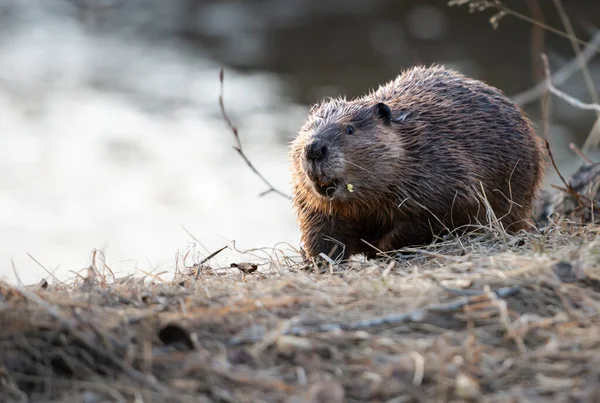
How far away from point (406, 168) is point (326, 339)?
189 centimetres

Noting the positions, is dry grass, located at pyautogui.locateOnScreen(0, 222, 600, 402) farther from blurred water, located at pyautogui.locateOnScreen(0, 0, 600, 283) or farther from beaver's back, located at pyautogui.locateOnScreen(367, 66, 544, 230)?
blurred water, located at pyautogui.locateOnScreen(0, 0, 600, 283)

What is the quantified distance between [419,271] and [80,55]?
12365 millimetres

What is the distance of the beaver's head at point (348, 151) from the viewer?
14.3ft

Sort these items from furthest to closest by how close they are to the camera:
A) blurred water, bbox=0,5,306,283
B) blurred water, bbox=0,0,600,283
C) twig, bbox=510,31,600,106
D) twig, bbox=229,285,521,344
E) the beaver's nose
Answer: blurred water, bbox=0,0,600,283
blurred water, bbox=0,5,306,283
twig, bbox=510,31,600,106
the beaver's nose
twig, bbox=229,285,521,344

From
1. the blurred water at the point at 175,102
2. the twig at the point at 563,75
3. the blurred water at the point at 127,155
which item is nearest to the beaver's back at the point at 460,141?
the twig at the point at 563,75

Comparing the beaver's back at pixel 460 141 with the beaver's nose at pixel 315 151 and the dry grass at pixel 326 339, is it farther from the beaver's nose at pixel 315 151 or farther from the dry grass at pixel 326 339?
the dry grass at pixel 326 339

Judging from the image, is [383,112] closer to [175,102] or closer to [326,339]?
[326,339]

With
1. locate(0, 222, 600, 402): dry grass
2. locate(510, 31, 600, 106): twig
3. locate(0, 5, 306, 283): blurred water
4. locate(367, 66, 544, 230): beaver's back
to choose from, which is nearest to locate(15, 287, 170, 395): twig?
locate(0, 222, 600, 402): dry grass

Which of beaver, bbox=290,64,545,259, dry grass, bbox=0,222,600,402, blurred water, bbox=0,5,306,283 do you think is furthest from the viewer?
blurred water, bbox=0,5,306,283

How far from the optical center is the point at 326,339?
9.57 feet

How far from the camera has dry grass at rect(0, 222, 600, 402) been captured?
2684 millimetres

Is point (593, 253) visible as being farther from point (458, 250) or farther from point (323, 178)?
point (323, 178)

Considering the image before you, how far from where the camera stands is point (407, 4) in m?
16.8

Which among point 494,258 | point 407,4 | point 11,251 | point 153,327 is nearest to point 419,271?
point 494,258
